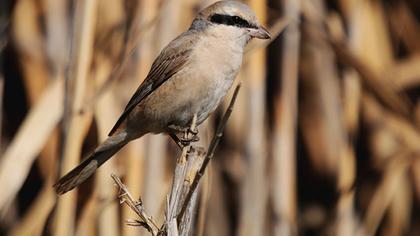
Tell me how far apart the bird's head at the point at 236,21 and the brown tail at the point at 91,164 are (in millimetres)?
346

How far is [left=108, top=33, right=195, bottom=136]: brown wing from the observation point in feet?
6.15

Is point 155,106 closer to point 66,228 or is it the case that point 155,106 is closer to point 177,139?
point 177,139

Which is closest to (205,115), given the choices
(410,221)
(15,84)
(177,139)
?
(177,139)

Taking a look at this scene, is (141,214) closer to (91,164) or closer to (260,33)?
(91,164)

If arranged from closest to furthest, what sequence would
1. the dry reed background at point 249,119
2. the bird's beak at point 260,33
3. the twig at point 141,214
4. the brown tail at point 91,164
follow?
the twig at point 141,214 → the brown tail at point 91,164 → the bird's beak at point 260,33 → the dry reed background at point 249,119

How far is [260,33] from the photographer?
5.98ft

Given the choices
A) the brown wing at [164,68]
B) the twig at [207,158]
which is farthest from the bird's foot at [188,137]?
the twig at [207,158]

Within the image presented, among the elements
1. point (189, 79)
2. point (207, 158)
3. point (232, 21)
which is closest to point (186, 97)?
point (189, 79)

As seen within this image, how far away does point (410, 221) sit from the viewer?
9.19 feet

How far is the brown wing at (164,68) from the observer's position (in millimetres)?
1875

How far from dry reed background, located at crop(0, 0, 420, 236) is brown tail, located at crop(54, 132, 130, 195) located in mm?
52

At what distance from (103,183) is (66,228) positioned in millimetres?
295

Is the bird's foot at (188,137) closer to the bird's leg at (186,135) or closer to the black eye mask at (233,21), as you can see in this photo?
the bird's leg at (186,135)

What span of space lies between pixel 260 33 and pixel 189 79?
0.65 ft
